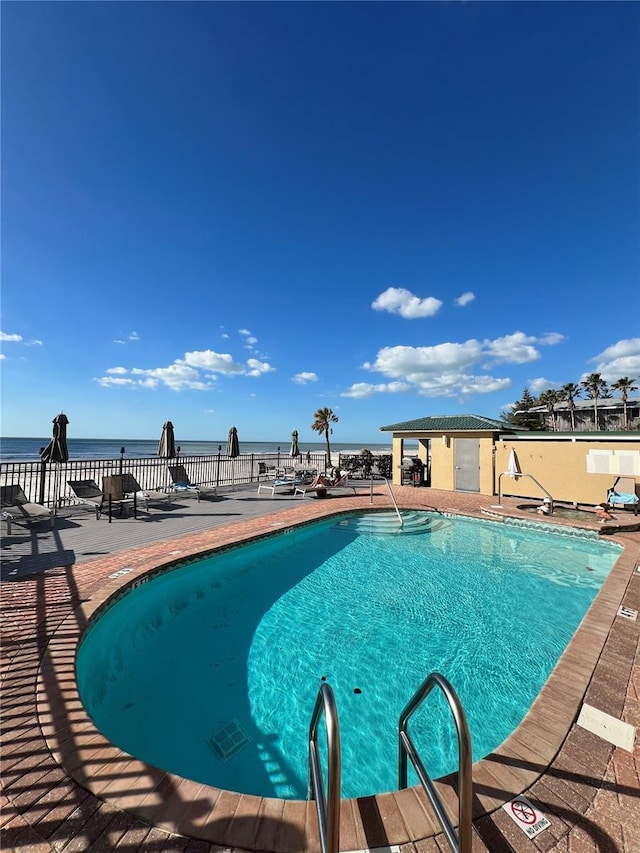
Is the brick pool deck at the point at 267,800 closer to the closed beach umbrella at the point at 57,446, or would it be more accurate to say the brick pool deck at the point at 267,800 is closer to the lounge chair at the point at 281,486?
the closed beach umbrella at the point at 57,446

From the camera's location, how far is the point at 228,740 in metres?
3.12

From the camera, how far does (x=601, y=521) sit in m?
9.16

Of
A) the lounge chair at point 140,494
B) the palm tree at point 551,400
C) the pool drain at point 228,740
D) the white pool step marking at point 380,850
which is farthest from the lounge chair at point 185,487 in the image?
the palm tree at point 551,400

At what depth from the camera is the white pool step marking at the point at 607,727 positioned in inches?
93.1

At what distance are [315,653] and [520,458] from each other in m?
11.5

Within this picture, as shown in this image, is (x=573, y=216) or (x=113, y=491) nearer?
(x=113, y=491)

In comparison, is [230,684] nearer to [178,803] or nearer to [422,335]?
[178,803]

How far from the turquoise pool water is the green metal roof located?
21.7ft

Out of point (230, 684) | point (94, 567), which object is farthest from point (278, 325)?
point (230, 684)

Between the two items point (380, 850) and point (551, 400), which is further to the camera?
point (551, 400)

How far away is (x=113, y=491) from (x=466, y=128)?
14.7 metres

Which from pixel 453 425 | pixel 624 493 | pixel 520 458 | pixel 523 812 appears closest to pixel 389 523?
pixel 520 458

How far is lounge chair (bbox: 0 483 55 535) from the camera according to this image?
7.43 m

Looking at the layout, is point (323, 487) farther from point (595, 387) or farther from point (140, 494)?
point (595, 387)
